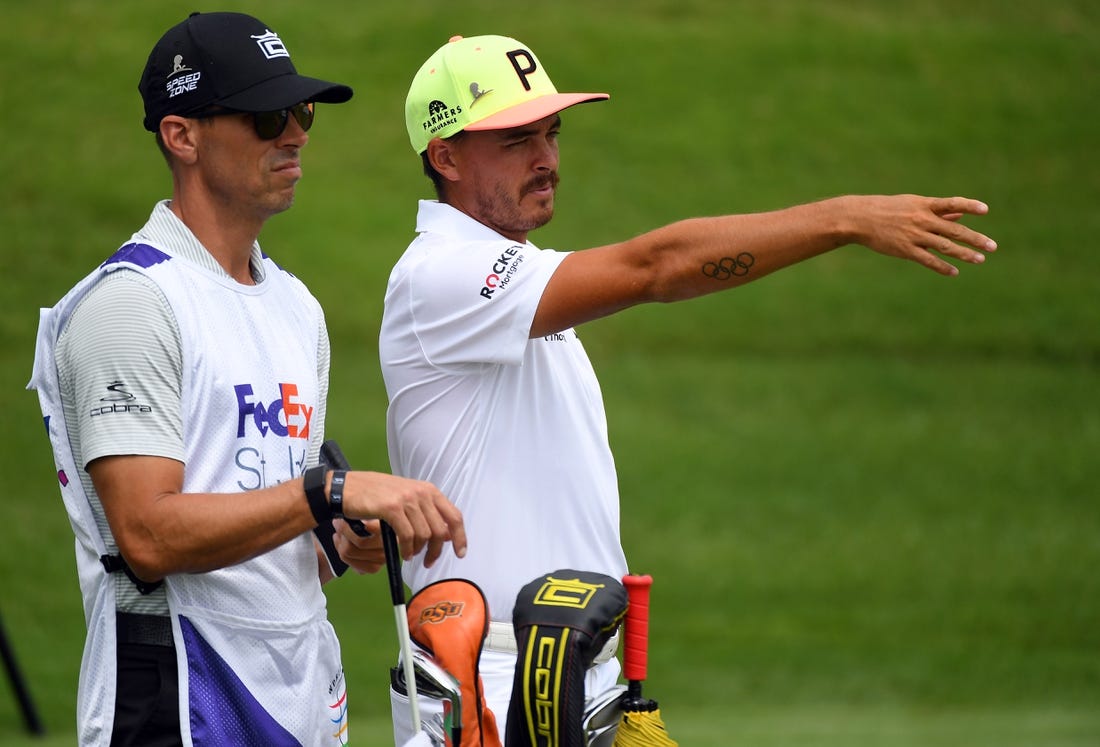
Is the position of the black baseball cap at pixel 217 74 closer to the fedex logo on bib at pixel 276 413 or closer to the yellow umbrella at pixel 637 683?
the fedex logo on bib at pixel 276 413

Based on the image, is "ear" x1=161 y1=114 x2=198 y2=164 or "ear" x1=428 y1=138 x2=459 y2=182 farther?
"ear" x1=428 y1=138 x2=459 y2=182

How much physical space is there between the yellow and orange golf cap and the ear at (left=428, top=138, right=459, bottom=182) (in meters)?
0.03

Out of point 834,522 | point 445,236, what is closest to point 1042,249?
point 834,522

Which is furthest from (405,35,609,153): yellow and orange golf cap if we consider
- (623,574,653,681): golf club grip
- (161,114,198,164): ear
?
(623,574,653,681): golf club grip

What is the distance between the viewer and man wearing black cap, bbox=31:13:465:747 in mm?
3242

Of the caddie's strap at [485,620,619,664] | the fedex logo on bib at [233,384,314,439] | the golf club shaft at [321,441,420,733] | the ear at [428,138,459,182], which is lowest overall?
the caddie's strap at [485,620,619,664]

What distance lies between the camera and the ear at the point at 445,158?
14.2 ft

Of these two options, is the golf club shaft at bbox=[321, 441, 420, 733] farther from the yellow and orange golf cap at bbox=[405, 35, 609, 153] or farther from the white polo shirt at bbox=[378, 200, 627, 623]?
the yellow and orange golf cap at bbox=[405, 35, 609, 153]

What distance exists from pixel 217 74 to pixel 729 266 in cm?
118

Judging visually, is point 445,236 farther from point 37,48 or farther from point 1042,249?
point 37,48

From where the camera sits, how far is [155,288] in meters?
3.41

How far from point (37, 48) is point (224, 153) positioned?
2180cm

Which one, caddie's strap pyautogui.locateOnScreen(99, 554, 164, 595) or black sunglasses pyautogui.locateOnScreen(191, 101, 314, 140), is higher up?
black sunglasses pyautogui.locateOnScreen(191, 101, 314, 140)

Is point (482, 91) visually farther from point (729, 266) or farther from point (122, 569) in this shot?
point (122, 569)
